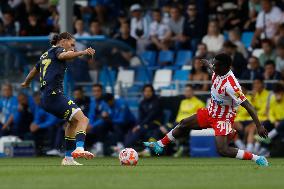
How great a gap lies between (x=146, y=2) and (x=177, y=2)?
1.70m

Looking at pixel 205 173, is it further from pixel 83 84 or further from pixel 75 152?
pixel 83 84

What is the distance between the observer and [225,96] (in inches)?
662

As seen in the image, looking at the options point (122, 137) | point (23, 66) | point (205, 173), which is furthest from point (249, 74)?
point (205, 173)

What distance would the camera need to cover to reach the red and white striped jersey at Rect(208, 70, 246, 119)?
54.3 ft

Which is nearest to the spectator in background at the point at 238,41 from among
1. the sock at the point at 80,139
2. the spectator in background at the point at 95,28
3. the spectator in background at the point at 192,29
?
the spectator in background at the point at 192,29

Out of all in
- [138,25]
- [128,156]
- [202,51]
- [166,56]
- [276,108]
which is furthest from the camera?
[138,25]

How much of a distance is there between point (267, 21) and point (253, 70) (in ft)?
6.89

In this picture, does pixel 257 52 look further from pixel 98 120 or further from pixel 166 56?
pixel 98 120

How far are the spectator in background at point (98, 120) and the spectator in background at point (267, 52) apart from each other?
12.6 ft

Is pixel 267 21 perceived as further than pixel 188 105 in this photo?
Yes

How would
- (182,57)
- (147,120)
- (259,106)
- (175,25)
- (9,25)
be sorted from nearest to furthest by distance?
(259,106), (147,120), (182,57), (175,25), (9,25)

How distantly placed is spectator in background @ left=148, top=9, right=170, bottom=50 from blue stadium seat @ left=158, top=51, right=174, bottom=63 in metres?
0.16

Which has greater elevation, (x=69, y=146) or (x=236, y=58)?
(x=236, y=58)

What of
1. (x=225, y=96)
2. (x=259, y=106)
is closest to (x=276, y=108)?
(x=259, y=106)
